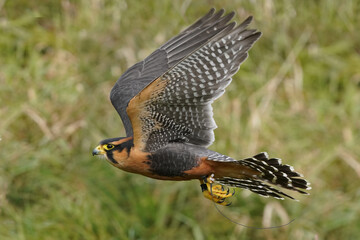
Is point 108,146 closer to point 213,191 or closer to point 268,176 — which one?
point 213,191

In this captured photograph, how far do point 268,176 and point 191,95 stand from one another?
2.19ft

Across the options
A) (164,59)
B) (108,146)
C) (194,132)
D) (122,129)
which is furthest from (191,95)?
(122,129)

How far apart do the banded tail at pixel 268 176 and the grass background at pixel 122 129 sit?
9.11 feet

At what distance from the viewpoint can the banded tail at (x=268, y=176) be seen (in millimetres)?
4008

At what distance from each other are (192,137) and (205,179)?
284 mm

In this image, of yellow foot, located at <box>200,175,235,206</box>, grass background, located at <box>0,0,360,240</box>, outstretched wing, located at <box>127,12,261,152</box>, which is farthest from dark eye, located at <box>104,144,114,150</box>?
grass background, located at <box>0,0,360,240</box>

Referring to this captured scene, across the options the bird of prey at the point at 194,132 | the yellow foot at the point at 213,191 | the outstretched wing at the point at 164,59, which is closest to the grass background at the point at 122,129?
the outstretched wing at the point at 164,59

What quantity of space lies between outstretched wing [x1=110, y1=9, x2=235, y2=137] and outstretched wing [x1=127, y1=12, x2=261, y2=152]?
0.18 meters

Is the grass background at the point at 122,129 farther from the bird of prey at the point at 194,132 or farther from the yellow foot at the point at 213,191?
the bird of prey at the point at 194,132

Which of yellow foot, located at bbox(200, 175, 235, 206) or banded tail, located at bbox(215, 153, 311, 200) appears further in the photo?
yellow foot, located at bbox(200, 175, 235, 206)

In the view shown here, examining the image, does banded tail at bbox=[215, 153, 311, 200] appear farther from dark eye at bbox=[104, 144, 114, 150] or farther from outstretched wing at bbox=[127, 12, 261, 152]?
dark eye at bbox=[104, 144, 114, 150]

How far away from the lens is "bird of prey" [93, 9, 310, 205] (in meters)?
4.09

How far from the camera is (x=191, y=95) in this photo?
426 cm

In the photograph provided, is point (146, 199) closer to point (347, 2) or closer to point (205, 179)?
point (205, 179)
